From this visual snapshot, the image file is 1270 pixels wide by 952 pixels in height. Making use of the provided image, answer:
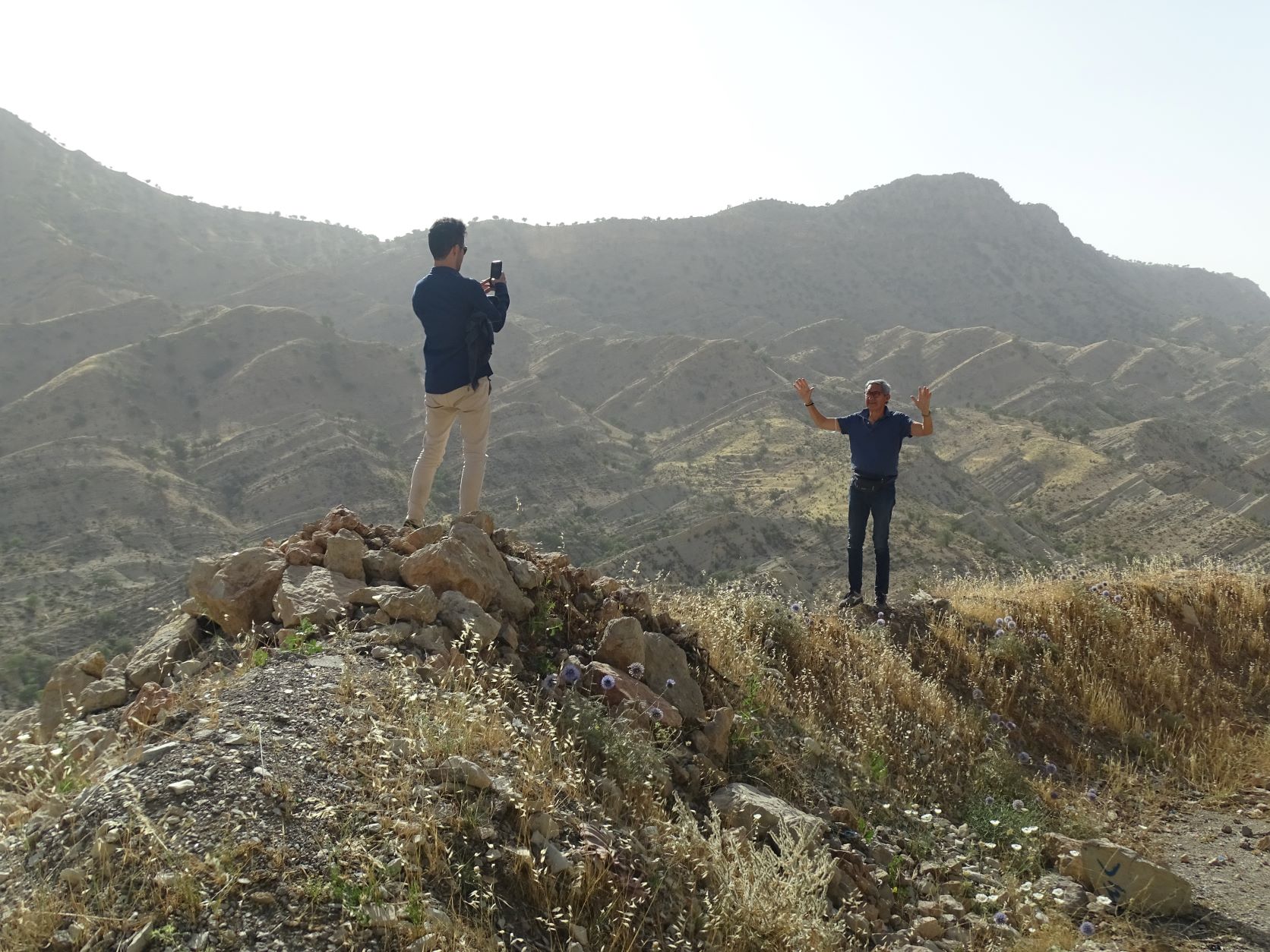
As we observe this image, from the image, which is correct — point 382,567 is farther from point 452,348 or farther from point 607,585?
point 452,348

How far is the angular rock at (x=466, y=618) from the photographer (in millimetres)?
3576

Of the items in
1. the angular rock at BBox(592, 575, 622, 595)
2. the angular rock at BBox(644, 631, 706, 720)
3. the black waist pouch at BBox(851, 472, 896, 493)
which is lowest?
the angular rock at BBox(644, 631, 706, 720)

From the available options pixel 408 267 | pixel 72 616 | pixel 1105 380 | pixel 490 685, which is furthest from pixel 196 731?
pixel 408 267

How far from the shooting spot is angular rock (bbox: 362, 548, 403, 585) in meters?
4.06

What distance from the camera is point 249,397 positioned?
45375 millimetres

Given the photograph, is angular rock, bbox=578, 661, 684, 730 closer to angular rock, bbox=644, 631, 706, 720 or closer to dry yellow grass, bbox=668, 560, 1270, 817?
angular rock, bbox=644, 631, 706, 720

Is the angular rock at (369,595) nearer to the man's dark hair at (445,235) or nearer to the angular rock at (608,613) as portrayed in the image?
the angular rock at (608,613)

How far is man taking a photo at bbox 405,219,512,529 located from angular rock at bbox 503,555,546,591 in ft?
2.71

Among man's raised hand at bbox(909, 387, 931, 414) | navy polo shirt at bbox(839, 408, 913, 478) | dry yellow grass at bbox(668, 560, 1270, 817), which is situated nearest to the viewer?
dry yellow grass at bbox(668, 560, 1270, 817)

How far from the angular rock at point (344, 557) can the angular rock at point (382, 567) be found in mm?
60

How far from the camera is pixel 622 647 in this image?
12.8 ft

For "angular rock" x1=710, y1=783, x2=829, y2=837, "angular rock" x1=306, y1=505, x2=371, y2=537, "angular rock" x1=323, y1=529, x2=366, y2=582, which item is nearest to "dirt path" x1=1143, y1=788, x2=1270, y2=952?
"angular rock" x1=710, y1=783, x2=829, y2=837

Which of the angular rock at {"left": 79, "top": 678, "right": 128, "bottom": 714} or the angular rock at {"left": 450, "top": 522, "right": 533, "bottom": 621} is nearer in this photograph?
the angular rock at {"left": 79, "top": 678, "right": 128, "bottom": 714}

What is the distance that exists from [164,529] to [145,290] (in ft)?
126
